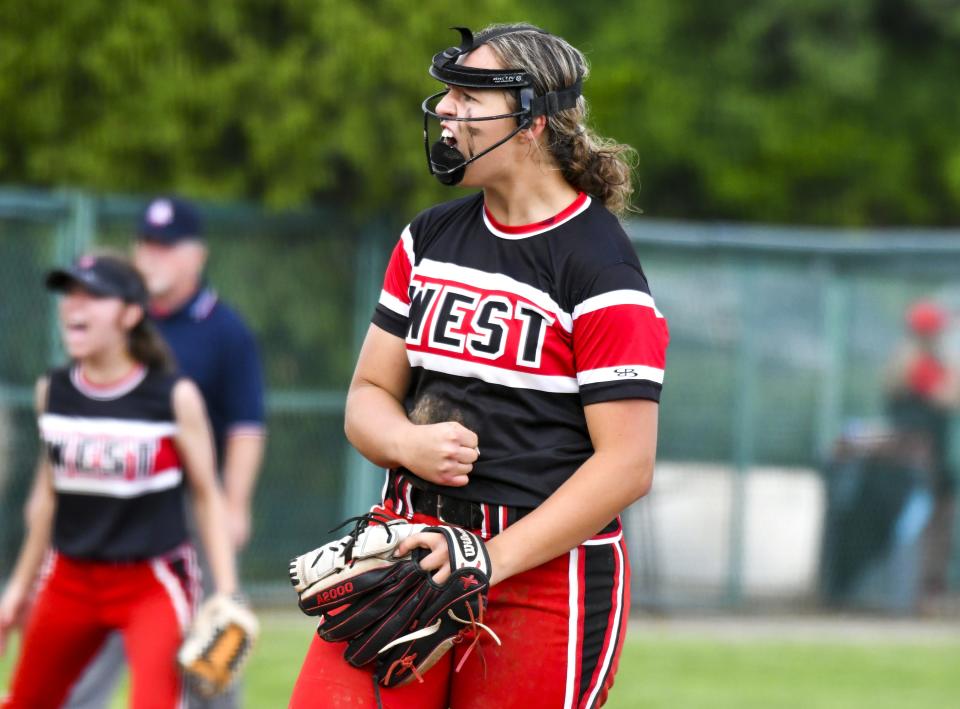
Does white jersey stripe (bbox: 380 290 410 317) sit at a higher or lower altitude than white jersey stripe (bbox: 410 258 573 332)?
lower

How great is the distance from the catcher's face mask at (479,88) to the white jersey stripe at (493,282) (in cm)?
20

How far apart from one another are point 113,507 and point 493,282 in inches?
88.2

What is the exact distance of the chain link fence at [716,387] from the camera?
1009 centimetres

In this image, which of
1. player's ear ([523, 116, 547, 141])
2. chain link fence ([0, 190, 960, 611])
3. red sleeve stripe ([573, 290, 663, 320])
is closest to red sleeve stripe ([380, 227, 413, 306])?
player's ear ([523, 116, 547, 141])

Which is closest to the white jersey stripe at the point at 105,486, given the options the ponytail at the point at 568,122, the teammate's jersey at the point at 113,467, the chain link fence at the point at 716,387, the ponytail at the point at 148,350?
the teammate's jersey at the point at 113,467

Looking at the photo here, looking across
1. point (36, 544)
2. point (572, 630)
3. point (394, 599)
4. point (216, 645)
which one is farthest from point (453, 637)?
point (36, 544)

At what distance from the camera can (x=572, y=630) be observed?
11.8ft

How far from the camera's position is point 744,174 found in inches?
742

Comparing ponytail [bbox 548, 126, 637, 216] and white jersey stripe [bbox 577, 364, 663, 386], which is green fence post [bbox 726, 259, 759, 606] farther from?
Result: white jersey stripe [bbox 577, 364, 663, 386]

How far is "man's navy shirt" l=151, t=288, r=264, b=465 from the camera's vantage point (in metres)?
6.41

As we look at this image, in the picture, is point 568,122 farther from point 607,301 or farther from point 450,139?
point 607,301

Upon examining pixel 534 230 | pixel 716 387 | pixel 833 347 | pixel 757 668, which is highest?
pixel 534 230

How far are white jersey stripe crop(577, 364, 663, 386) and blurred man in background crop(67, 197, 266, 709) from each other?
322cm

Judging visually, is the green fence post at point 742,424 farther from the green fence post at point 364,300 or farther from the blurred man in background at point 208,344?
the blurred man in background at point 208,344
